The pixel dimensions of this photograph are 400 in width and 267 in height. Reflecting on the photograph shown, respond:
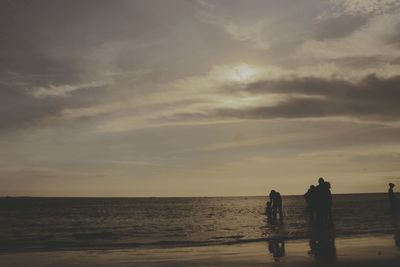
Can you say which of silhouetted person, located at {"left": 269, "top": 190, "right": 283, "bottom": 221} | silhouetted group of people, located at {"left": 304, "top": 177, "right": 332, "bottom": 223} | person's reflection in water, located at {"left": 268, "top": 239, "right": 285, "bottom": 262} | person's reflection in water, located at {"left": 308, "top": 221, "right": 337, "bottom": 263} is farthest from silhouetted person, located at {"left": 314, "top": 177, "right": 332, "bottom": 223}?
silhouetted person, located at {"left": 269, "top": 190, "right": 283, "bottom": 221}

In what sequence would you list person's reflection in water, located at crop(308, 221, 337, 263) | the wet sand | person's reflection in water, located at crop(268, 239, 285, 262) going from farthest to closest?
1. person's reflection in water, located at crop(268, 239, 285, 262)
2. person's reflection in water, located at crop(308, 221, 337, 263)
3. the wet sand

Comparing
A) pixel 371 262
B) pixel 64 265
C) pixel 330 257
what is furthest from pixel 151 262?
pixel 371 262

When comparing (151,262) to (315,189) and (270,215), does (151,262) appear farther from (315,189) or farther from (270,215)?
(270,215)

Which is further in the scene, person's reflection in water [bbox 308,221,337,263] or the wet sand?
person's reflection in water [bbox 308,221,337,263]

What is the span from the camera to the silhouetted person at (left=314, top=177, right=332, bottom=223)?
84.7ft

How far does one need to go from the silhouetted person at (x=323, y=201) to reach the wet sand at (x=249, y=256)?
6844 millimetres

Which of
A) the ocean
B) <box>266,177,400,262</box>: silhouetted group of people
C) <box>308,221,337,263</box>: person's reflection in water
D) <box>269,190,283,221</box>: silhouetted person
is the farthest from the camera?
<box>269,190,283,221</box>: silhouetted person

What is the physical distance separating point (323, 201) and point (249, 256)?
1194 centimetres

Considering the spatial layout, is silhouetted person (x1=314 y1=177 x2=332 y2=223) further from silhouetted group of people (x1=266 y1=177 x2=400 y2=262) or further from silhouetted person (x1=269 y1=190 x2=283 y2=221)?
silhouetted person (x1=269 y1=190 x2=283 y2=221)

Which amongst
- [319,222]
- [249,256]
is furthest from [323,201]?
[249,256]

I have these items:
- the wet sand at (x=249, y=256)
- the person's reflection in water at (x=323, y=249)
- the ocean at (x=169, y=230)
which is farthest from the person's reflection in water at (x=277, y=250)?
the ocean at (x=169, y=230)

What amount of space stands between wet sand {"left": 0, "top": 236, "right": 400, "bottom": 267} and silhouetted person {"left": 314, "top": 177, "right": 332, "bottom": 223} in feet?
22.5

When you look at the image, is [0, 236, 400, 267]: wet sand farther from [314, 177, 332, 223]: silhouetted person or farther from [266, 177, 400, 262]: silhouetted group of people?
[314, 177, 332, 223]: silhouetted person

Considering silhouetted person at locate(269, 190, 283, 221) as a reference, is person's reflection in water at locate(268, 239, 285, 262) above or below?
below
